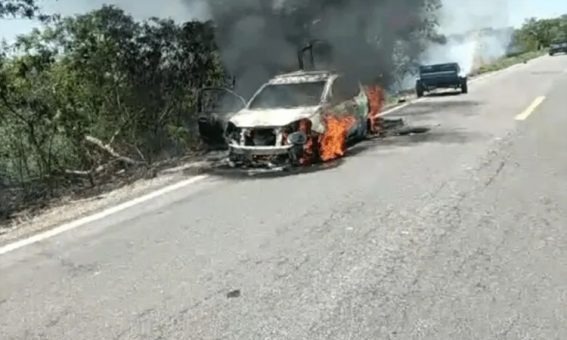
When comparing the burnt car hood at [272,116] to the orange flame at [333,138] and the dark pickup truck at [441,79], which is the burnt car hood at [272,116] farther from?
the dark pickup truck at [441,79]

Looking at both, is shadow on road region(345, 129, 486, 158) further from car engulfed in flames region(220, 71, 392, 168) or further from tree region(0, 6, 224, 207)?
tree region(0, 6, 224, 207)

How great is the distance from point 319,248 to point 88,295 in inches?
70.9

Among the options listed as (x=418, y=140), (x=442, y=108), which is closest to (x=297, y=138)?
(x=418, y=140)

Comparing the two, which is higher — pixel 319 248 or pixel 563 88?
pixel 319 248

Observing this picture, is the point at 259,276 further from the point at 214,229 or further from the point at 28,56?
the point at 28,56

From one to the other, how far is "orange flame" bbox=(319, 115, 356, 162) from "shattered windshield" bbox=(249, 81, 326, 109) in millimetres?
431

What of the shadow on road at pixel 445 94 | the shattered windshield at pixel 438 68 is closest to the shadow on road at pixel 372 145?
the shadow on road at pixel 445 94

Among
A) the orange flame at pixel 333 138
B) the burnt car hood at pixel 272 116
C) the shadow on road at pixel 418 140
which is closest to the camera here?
the burnt car hood at pixel 272 116

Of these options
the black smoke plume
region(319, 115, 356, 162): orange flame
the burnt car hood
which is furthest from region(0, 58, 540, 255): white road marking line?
the black smoke plume

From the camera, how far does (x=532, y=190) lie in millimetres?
7242

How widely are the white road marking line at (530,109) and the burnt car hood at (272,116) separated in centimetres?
591

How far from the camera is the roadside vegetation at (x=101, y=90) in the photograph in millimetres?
14617

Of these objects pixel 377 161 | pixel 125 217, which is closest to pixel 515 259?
pixel 125 217

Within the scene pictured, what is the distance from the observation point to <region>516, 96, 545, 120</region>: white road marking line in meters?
14.6
